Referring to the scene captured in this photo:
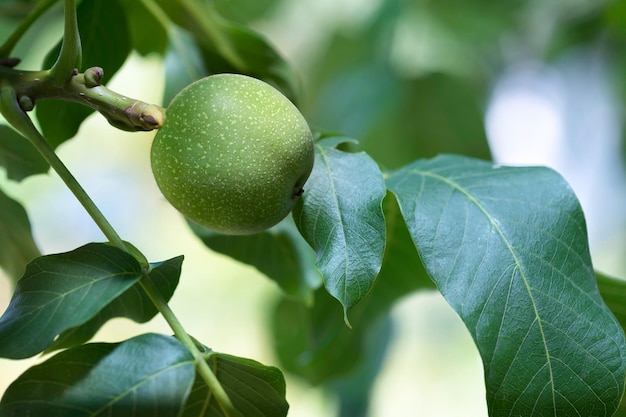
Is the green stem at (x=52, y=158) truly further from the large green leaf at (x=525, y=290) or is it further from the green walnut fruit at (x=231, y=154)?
the large green leaf at (x=525, y=290)

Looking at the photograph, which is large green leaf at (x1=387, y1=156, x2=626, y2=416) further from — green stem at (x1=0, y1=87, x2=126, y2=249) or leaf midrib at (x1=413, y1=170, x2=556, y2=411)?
green stem at (x1=0, y1=87, x2=126, y2=249)

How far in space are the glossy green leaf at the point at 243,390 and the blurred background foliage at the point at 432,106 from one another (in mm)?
268

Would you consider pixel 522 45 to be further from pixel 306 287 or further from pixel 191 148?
pixel 191 148

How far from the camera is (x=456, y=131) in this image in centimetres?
116

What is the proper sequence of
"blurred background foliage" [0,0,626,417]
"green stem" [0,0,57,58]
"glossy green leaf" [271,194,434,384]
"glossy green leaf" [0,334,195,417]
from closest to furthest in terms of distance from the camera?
"glossy green leaf" [0,334,195,417] → "green stem" [0,0,57,58] → "glossy green leaf" [271,194,434,384] → "blurred background foliage" [0,0,626,417]

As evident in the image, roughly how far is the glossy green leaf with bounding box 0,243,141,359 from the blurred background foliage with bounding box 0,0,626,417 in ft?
1.06

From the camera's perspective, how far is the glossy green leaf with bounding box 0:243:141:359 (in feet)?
1.40

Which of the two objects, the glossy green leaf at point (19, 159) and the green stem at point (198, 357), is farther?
the glossy green leaf at point (19, 159)

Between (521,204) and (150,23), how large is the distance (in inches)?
20.2

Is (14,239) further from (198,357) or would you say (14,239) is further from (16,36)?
(198,357)

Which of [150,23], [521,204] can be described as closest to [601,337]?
[521,204]

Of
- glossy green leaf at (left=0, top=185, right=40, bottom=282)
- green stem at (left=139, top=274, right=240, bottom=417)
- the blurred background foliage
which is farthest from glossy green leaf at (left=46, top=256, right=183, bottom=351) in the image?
the blurred background foliage

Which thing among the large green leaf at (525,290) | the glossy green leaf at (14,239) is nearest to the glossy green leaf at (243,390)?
the large green leaf at (525,290)

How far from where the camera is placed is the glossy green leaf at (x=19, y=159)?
62cm
